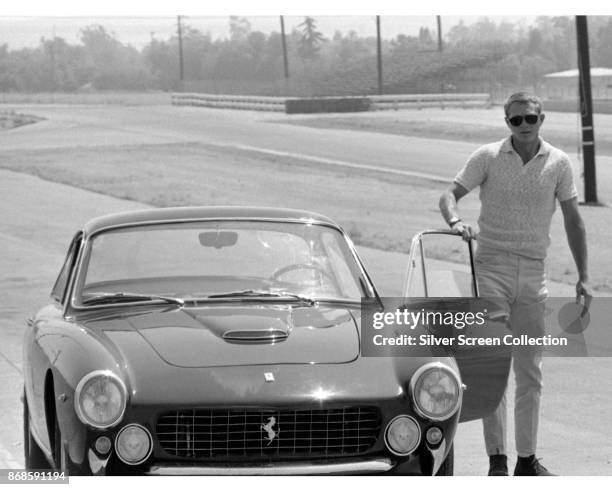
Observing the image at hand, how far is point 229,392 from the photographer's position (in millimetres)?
5324

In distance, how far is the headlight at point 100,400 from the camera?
527 cm

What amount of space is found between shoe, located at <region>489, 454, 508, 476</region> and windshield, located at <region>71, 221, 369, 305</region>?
37.6 inches

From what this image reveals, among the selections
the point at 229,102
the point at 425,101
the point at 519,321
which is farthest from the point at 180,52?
the point at 519,321

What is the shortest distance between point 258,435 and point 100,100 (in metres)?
48.4

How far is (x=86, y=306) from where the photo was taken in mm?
6320

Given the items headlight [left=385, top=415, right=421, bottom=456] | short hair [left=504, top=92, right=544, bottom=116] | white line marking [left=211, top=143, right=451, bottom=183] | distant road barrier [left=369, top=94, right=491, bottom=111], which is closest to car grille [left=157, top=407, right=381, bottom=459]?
headlight [left=385, top=415, right=421, bottom=456]

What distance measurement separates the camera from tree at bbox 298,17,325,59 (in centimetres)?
7169

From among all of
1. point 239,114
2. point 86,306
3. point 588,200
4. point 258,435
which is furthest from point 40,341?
point 239,114

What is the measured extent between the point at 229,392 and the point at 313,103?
5001cm

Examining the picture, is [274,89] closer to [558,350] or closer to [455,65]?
[455,65]

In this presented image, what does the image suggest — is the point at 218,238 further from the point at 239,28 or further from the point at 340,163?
the point at 239,28

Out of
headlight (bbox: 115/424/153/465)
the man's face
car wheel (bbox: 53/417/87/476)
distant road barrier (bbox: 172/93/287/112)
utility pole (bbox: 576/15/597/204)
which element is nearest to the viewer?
headlight (bbox: 115/424/153/465)

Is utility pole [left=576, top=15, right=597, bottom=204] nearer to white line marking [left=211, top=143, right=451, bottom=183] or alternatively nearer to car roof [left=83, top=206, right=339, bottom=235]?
white line marking [left=211, top=143, right=451, bottom=183]

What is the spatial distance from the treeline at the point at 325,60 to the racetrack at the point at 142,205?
869 centimetres
